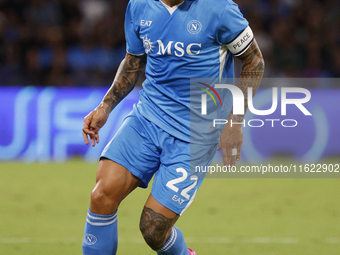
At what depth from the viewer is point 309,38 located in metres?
9.81

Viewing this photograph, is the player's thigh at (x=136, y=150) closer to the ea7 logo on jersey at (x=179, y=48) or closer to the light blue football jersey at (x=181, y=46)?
the light blue football jersey at (x=181, y=46)

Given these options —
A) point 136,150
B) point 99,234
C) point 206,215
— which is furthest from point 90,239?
point 206,215

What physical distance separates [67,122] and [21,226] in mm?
2955

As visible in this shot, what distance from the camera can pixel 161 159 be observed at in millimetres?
3279

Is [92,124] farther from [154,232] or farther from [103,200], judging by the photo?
[154,232]

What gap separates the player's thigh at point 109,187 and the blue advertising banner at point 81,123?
4487mm

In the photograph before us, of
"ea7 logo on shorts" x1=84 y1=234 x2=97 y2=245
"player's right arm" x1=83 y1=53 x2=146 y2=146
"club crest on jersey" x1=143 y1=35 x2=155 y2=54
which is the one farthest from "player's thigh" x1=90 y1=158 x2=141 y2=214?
"club crest on jersey" x1=143 y1=35 x2=155 y2=54

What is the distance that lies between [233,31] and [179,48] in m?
0.32

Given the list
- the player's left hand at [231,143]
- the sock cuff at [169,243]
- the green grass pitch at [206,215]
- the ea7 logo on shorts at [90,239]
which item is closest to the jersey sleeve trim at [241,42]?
the player's left hand at [231,143]

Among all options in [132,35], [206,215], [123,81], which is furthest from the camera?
[206,215]

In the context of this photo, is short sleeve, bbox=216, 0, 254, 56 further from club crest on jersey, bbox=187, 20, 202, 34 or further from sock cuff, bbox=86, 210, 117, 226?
sock cuff, bbox=86, 210, 117, 226

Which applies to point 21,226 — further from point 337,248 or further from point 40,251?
point 337,248

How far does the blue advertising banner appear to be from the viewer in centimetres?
767

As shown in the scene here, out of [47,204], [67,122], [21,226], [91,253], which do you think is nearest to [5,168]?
[67,122]
